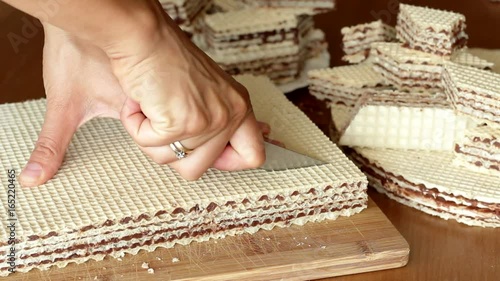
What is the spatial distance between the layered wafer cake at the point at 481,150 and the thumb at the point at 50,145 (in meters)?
0.95

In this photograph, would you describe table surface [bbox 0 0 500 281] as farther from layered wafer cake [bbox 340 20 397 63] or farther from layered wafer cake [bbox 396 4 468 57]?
layered wafer cake [bbox 396 4 468 57]

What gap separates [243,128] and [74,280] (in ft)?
1.55

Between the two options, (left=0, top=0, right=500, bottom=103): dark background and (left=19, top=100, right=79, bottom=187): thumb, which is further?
(left=0, top=0, right=500, bottom=103): dark background

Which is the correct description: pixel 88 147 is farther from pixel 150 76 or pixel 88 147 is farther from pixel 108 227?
pixel 150 76

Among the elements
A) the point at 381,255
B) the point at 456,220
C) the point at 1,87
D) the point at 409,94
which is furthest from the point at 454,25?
the point at 1,87

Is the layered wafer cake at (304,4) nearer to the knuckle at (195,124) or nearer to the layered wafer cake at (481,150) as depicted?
the layered wafer cake at (481,150)

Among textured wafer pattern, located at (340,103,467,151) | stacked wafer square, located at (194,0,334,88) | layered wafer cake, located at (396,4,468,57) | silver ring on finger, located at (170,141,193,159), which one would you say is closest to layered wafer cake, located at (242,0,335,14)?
stacked wafer square, located at (194,0,334,88)

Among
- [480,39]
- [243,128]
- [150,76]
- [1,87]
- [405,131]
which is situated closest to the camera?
[150,76]

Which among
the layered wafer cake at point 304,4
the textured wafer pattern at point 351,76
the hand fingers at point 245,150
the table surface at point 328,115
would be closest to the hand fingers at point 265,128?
the hand fingers at point 245,150

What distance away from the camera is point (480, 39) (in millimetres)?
2955

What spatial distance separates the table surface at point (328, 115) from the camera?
6.11 ft

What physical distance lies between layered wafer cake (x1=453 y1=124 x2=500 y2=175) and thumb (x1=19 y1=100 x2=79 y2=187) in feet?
3.10

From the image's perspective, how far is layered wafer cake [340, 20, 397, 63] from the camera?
2543 millimetres

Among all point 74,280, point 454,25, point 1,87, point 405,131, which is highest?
point 454,25
